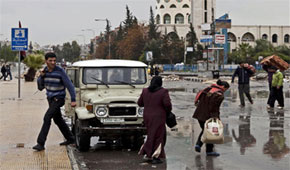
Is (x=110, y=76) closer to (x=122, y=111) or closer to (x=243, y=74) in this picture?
(x=122, y=111)

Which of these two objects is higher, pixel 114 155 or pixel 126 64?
pixel 126 64

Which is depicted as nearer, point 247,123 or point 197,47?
point 247,123

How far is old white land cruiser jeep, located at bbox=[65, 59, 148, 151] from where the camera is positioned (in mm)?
10281

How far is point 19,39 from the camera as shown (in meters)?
23.1

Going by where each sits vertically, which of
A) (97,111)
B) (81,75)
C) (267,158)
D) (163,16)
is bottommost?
(267,158)

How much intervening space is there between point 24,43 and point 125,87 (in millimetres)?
12576

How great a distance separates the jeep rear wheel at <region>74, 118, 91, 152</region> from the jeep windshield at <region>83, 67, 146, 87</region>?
3.58ft

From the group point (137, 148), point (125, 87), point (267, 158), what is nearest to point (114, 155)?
point (137, 148)

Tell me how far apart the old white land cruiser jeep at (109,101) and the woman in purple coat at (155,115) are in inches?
43.6

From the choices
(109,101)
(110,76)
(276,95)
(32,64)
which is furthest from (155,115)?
(32,64)

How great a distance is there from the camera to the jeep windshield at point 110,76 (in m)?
11.5

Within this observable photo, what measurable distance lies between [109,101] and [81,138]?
964 millimetres

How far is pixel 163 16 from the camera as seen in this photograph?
162 meters

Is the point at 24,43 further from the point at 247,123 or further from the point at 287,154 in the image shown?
the point at 287,154
